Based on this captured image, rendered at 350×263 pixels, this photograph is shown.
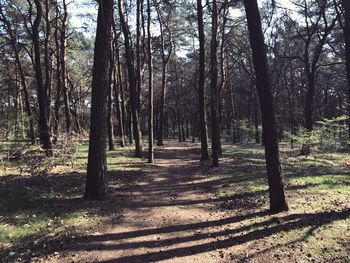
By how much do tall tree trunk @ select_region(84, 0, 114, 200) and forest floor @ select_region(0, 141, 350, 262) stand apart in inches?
25.2

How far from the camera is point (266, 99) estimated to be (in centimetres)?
838

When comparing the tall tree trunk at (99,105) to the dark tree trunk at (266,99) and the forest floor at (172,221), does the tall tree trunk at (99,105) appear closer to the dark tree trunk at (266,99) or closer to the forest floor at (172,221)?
the forest floor at (172,221)

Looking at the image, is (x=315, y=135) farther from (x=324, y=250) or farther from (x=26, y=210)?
(x=26, y=210)

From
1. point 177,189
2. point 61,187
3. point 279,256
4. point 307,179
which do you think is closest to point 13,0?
point 61,187

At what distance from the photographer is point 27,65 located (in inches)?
1304

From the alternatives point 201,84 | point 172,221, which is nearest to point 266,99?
point 172,221

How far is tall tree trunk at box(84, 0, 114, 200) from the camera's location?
1026cm

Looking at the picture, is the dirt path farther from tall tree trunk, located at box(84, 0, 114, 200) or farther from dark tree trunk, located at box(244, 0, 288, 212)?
dark tree trunk, located at box(244, 0, 288, 212)

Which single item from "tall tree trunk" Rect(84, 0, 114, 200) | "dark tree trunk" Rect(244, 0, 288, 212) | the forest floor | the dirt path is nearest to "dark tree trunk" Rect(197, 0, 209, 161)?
the forest floor

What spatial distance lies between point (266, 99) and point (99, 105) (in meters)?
4.85

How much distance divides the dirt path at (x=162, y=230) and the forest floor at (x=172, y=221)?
20 mm

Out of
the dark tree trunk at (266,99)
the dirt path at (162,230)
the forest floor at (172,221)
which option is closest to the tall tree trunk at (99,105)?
the forest floor at (172,221)

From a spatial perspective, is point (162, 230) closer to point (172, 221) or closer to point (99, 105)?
point (172, 221)

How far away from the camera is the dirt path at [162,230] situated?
666cm
